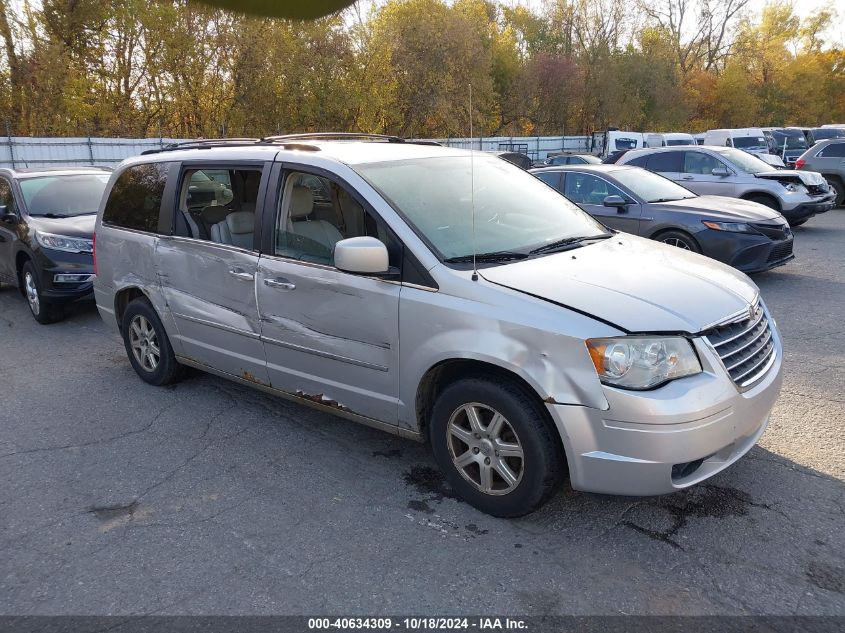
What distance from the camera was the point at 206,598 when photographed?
9.13ft

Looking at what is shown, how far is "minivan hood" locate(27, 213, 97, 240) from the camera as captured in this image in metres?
7.57

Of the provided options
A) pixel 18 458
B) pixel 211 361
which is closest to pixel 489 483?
pixel 211 361

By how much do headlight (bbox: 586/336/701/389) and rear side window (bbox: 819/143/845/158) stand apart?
1628 centimetres

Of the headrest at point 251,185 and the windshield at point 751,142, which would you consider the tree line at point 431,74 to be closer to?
the headrest at point 251,185

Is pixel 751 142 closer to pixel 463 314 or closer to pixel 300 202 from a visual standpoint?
pixel 300 202

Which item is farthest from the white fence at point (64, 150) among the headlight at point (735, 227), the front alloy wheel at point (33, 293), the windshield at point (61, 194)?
the headlight at point (735, 227)

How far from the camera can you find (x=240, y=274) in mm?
4215

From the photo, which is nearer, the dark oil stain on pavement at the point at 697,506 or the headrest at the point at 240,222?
the dark oil stain on pavement at the point at 697,506

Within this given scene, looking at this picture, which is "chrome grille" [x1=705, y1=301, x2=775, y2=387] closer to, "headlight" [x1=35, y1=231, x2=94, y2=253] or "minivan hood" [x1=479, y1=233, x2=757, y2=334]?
"minivan hood" [x1=479, y1=233, x2=757, y2=334]

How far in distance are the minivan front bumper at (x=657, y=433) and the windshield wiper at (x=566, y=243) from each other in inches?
42.2

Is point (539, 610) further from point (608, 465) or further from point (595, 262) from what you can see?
point (595, 262)

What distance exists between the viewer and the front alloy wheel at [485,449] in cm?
317

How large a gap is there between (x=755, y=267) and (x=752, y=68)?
56.8 m

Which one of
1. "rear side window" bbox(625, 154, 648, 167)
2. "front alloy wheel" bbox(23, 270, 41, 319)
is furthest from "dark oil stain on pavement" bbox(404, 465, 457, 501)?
"rear side window" bbox(625, 154, 648, 167)
